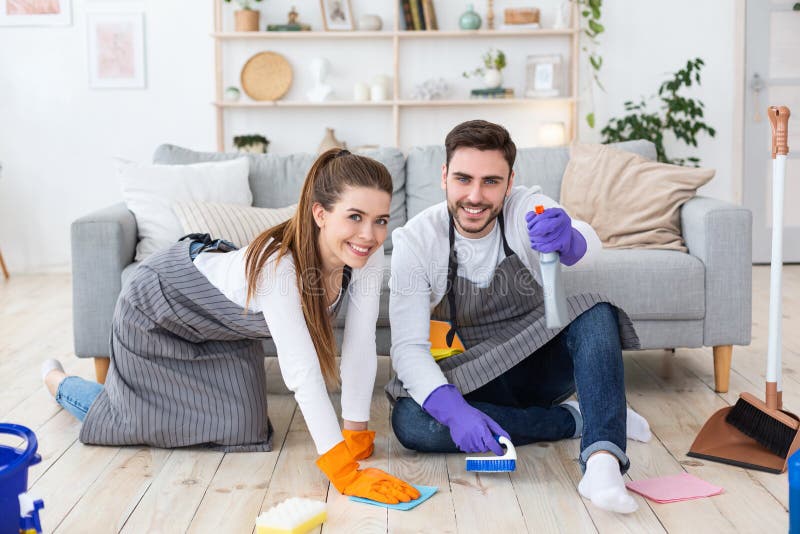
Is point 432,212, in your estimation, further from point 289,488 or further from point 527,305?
point 289,488

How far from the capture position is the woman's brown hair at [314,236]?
1947mm

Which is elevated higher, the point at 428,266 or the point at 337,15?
the point at 337,15

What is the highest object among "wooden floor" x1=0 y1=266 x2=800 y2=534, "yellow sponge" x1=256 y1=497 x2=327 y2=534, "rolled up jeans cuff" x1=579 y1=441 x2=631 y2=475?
"rolled up jeans cuff" x1=579 y1=441 x2=631 y2=475

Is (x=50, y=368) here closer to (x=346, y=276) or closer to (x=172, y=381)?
(x=172, y=381)

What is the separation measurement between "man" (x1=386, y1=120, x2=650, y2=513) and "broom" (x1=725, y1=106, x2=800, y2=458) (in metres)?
0.26

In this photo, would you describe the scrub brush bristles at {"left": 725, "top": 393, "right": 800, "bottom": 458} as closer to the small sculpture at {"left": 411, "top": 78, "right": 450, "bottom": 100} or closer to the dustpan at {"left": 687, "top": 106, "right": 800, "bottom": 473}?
the dustpan at {"left": 687, "top": 106, "right": 800, "bottom": 473}

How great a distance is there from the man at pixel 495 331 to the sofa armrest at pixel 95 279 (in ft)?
3.40

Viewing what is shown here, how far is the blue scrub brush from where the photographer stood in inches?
76.8

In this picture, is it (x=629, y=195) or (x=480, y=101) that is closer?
(x=629, y=195)

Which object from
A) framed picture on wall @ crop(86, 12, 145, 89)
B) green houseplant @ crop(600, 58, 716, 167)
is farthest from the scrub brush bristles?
framed picture on wall @ crop(86, 12, 145, 89)

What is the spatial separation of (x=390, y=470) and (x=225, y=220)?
1.14m

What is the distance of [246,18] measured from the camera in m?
5.13

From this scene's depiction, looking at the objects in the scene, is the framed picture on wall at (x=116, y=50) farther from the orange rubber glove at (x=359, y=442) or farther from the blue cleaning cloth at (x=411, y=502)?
the blue cleaning cloth at (x=411, y=502)

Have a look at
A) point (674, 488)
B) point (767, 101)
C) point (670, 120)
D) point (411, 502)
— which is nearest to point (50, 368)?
point (411, 502)
